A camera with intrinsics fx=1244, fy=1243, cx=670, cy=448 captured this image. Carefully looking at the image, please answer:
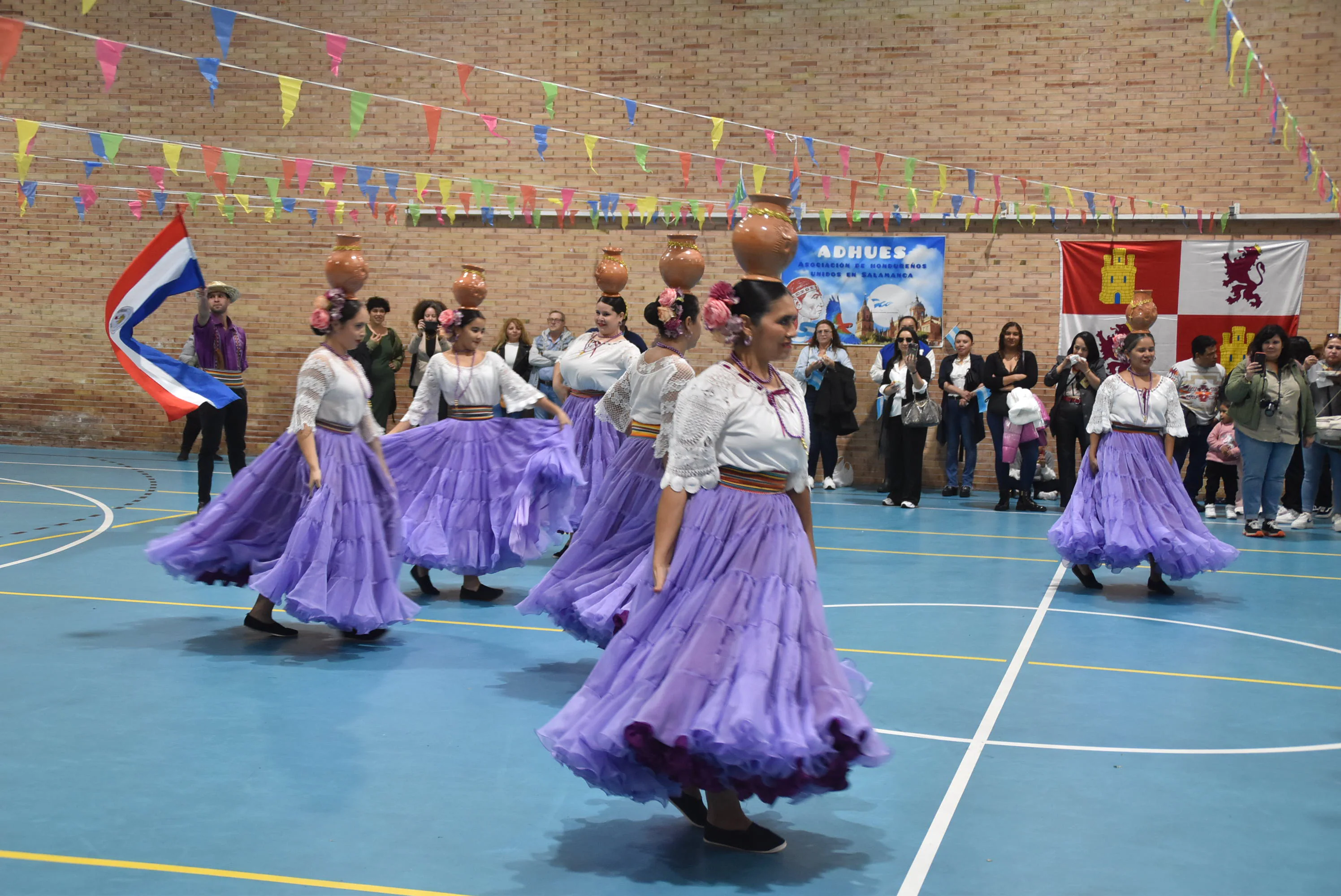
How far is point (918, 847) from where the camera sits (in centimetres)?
374

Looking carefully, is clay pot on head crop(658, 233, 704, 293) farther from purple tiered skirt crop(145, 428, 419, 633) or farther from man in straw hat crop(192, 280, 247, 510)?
man in straw hat crop(192, 280, 247, 510)

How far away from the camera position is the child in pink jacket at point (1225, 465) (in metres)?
12.0

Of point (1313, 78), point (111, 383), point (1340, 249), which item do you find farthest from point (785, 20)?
point (111, 383)

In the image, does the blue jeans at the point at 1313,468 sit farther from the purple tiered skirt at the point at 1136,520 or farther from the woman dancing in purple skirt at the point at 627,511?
the woman dancing in purple skirt at the point at 627,511

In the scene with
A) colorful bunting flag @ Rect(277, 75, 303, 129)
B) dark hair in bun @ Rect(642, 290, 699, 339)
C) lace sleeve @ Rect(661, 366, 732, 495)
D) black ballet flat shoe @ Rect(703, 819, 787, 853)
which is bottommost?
black ballet flat shoe @ Rect(703, 819, 787, 853)

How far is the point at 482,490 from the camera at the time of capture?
7.25 m

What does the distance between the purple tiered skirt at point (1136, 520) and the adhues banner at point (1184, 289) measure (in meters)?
5.49

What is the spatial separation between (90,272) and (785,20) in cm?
931

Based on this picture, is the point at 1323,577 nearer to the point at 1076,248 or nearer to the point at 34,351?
the point at 1076,248

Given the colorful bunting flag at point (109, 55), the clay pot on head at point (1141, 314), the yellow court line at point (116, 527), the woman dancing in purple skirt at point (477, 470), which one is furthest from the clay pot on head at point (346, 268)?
the clay pot on head at point (1141, 314)

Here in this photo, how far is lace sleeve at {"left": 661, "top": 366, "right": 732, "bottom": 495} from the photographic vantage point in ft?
12.1

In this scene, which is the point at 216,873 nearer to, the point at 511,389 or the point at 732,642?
the point at 732,642

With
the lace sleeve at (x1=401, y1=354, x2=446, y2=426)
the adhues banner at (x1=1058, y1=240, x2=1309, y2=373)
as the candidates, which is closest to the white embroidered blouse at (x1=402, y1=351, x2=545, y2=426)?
the lace sleeve at (x1=401, y1=354, x2=446, y2=426)

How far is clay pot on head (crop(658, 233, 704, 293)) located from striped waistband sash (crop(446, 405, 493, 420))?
6.26 feet
